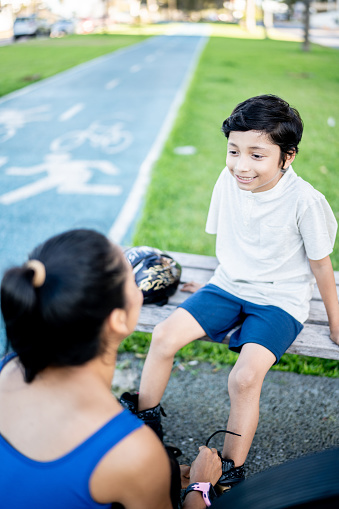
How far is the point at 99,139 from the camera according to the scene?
27.2 feet

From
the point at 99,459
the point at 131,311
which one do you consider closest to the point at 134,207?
the point at 131,311

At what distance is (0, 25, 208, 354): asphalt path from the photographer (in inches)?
205

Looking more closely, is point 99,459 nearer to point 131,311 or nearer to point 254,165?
point 131,311

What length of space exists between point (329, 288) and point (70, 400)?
141cm

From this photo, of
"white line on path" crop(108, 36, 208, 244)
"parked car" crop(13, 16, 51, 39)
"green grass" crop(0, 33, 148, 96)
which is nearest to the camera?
"white line on path" crop(108, 36, 208, 244)

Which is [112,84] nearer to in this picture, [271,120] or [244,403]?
[271,120]

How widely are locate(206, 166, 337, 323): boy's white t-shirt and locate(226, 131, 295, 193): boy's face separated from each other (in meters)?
0.09

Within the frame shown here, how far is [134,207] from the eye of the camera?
561 centimetres

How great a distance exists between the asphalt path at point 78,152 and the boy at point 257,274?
2380 millimetres

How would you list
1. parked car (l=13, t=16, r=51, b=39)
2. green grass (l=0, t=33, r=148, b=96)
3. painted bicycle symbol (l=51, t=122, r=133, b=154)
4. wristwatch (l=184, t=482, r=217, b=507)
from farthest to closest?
parked car (l=13, t=16, r=51, b=39) → green grass (l=0, t=33, r=148, b=96) → painted bicycle symbol (l=51, t=122, r=133, b=154) → wristwatch (l=184, t=482, r=217, b=507)

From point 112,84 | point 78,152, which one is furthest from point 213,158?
point 112,84

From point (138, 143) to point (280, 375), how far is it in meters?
5.83

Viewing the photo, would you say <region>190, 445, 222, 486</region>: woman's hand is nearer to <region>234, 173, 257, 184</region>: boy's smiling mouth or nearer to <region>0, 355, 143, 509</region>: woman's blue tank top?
<region>0, 355, 143, 509</region>: woman's blue tank top

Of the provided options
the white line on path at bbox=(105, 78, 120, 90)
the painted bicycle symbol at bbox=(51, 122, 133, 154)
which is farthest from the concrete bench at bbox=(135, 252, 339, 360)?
the white line on path at bbox=(105, 78, 120, 90)
